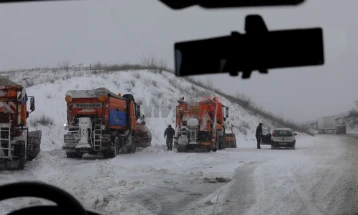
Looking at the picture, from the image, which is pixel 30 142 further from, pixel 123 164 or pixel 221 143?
pixel 221 143

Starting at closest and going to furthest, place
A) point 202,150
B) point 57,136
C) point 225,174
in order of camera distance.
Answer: point 225,174, point 202,150, point 57,136

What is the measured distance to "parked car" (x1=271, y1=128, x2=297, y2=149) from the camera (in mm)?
31938

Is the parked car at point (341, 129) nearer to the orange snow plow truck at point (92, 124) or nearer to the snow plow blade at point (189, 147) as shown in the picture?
the snow plow blade at point (189, 147)

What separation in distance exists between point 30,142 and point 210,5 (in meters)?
16.2

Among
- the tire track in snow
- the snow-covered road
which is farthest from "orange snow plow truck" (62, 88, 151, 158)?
the tire track in snow

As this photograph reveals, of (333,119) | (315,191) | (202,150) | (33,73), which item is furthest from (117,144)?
(333,119)

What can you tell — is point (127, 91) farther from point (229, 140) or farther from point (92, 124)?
point (92, 124)

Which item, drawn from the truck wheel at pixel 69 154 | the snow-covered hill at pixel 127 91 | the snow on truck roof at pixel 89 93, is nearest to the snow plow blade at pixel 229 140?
the snow-covered hill at pixel 127 91

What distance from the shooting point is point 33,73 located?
1817 inches

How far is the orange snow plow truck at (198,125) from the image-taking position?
87.4 feet

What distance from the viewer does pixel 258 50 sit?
3.93 metres

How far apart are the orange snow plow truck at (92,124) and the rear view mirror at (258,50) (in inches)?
682

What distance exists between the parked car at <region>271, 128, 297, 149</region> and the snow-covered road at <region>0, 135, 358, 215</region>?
14764 millimetres

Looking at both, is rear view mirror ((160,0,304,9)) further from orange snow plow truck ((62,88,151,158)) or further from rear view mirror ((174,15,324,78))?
orange snow plow truck ((62,88,151,158))
